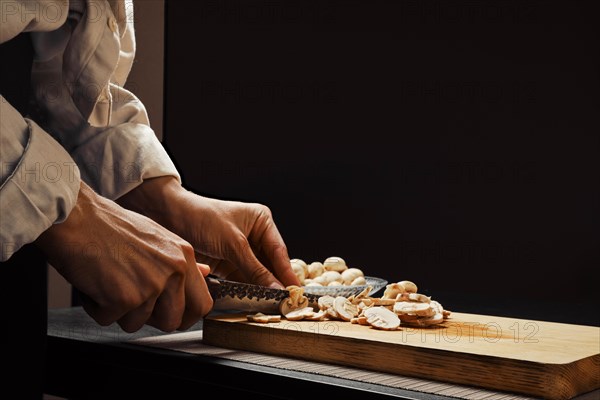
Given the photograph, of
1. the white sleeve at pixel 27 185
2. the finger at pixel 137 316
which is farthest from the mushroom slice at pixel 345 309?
the white sleeve at pixel 27 185

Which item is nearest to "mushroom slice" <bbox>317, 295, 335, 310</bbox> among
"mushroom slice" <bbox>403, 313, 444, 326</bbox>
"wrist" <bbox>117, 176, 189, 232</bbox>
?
"mushroom slice" <bbox>403, 313, 444, 326</bbox>

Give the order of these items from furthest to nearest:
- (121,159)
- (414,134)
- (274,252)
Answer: (414,134)
(274,252)
(121,159)

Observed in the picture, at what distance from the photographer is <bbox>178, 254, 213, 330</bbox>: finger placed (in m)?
0.75

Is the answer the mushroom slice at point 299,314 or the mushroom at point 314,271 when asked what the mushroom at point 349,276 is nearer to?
the mushroom at point 314,271

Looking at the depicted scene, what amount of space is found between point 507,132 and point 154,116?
44.4 inches

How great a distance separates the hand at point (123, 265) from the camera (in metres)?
0.70

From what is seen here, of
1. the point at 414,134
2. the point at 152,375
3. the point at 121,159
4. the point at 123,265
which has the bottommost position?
the point at 152,375

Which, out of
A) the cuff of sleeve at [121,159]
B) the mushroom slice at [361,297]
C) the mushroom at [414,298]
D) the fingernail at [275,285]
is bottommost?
the mushroom slice at [361,297]

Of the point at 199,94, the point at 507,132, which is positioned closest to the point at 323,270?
the point at 507,132

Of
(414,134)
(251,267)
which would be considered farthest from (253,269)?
(414,134)

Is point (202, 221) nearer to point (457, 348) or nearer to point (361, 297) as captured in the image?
point (361, 297)

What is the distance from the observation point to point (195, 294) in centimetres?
75

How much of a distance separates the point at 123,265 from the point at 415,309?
32 cm

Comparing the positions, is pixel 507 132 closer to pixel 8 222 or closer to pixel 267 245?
pixel 267 245
